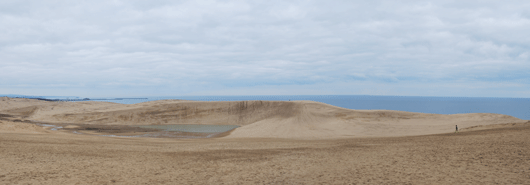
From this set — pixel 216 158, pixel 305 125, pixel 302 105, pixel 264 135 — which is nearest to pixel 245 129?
pixel 264 135

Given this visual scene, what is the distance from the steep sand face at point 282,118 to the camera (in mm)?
35706

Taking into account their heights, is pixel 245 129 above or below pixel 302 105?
below

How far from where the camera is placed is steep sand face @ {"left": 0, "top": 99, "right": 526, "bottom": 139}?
35706mm

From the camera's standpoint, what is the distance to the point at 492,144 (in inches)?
624

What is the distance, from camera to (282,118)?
143ft

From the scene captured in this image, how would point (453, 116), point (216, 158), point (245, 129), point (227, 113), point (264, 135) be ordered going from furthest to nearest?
1. point (227, 113)
2. point (453, 116)
3. point (245, 129)
4. point (264, 135)
5. point (216, 158)

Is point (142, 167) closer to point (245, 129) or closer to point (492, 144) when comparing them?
point (492, 144)

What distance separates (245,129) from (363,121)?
54.0 ft

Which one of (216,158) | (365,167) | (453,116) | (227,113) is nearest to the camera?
(365,167)

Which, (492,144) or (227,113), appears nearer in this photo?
(492,144)

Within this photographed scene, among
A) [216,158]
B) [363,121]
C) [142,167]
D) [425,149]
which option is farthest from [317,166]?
[363,121]

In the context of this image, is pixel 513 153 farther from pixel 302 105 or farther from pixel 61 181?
pixel 302 105

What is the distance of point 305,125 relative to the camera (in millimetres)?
39688

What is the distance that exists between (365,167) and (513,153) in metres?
7.09
